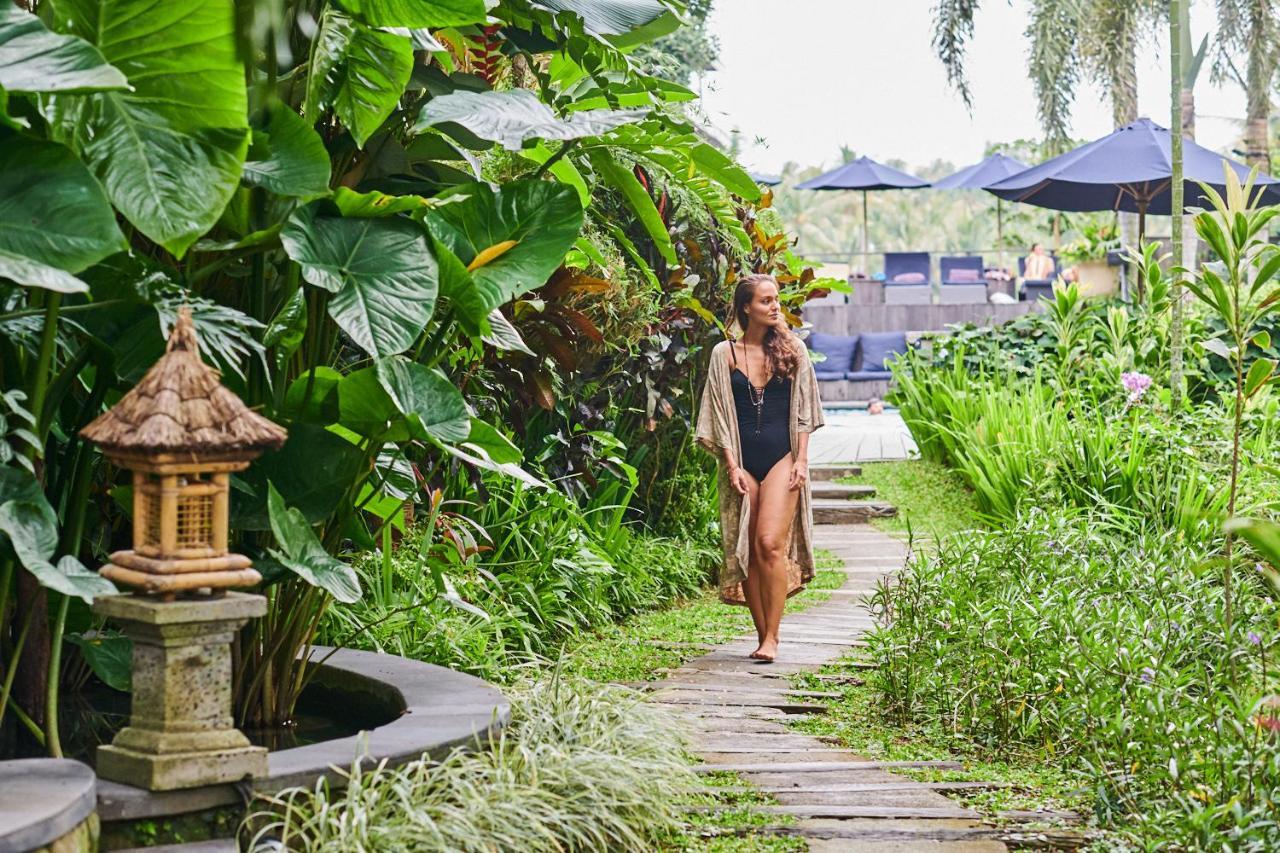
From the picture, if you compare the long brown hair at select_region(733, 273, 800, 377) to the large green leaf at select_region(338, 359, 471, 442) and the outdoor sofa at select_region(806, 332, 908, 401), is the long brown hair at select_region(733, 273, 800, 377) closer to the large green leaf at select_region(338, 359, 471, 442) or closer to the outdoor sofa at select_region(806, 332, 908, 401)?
the large green leaf at select_region(338, 359, 471, 442)

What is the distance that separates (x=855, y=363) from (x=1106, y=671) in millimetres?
15019

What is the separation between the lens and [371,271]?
9.52 feet

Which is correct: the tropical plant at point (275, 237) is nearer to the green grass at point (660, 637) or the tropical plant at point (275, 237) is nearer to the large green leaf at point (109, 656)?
the large green leaf at point (109, 656)

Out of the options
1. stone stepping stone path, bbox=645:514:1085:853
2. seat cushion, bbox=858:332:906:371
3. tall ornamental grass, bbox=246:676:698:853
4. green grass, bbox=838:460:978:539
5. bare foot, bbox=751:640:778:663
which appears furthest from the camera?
seat cushion, bbox=858:332:906:371

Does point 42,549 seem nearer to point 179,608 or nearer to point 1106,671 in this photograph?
point 179,608

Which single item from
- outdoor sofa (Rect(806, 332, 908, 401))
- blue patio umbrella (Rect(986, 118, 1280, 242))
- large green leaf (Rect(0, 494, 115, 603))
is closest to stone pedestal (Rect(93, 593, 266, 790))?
large green leaf (Rect(0, 494, 115, 603))

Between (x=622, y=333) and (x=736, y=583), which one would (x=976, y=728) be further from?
(x=622, y=333)

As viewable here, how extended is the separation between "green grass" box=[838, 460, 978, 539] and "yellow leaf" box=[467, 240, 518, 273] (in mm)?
5533

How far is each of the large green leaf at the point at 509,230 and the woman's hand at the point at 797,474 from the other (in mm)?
2723

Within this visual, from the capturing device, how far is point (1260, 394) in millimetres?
8125

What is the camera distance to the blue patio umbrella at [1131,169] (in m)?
12.7

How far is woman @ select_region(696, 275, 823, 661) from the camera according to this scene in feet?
18.9

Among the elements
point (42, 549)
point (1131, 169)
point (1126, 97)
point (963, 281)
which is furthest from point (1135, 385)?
point (963, 281)

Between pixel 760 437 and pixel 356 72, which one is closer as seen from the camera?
pixel 356 72
